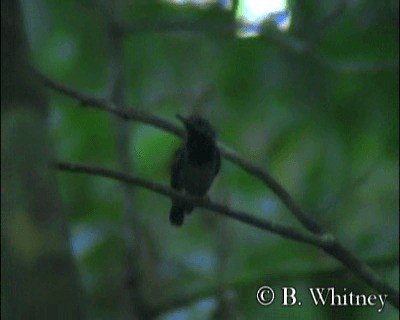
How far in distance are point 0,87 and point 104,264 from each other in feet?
12.6

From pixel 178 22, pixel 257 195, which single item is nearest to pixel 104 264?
pixel 257 195

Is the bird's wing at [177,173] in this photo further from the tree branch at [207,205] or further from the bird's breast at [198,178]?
the tree branch at [207,205]

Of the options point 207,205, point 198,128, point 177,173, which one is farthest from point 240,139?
point 207,205

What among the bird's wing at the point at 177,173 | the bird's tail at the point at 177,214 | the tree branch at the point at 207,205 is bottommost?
the bird's tail at the point at 177,214

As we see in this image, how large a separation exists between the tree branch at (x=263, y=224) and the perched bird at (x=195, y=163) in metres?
0.85

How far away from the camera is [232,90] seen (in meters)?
6.42

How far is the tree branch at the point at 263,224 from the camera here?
3.68 meters

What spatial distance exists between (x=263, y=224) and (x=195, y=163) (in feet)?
4.56

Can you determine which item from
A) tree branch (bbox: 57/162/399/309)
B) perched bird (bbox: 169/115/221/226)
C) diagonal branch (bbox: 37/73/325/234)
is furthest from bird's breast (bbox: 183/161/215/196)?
tree branch (bbox: 57/162/399/309)

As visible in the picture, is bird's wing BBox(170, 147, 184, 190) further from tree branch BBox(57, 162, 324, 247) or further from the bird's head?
tree branch BBox(57, 162, 324, 247)

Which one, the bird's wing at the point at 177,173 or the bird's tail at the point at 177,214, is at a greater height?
the bird's wing at the point at 177,173

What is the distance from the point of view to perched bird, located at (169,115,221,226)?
4750mm

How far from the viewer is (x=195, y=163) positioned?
5070 millimetres

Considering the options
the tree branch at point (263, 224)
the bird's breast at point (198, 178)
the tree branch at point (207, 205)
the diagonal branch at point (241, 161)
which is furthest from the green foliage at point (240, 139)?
the tree branch at point (207, 205)
